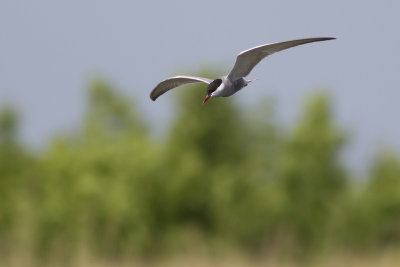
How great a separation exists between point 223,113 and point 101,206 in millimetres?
4803

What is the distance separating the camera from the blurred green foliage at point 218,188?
1898 cm

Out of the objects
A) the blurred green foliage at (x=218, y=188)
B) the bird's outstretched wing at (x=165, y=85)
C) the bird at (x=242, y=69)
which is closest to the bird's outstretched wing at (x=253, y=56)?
the bird at (x=242, y=69)

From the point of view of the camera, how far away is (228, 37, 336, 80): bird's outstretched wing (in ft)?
17.1

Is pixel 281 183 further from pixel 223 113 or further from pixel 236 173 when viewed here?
pixel 223 113

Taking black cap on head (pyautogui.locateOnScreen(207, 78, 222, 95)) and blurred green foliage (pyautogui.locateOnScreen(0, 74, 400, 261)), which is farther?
blurred green foliage (pyautogui.locateOnScreen(0, 74, 400, 261))

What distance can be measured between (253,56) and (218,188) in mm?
14613

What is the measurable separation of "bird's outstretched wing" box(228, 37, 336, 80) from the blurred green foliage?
12.0 m

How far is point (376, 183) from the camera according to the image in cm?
2206

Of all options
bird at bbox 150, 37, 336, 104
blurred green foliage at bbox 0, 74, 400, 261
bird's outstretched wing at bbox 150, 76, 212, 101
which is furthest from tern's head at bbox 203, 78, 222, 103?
blurred green foliage at bbox 0, 74, 400, 261

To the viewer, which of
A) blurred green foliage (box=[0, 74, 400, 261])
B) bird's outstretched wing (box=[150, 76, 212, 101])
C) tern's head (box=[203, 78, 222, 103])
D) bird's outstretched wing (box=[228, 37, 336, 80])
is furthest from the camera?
blurred green foliage (box=[0, 74, 400, 261])

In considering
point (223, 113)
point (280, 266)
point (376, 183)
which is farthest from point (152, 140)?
point (280, 266)

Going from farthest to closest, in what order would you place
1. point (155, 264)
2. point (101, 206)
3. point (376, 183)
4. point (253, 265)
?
point (376, 183), point (101, 206), point (155, 264), point (253, 265)

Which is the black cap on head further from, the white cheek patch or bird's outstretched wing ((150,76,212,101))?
bird's outstretched wing ((150,76,212,101))

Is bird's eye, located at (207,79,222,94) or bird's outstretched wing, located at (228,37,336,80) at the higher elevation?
bird's outstretched wing, located at (228,37,336,80)
